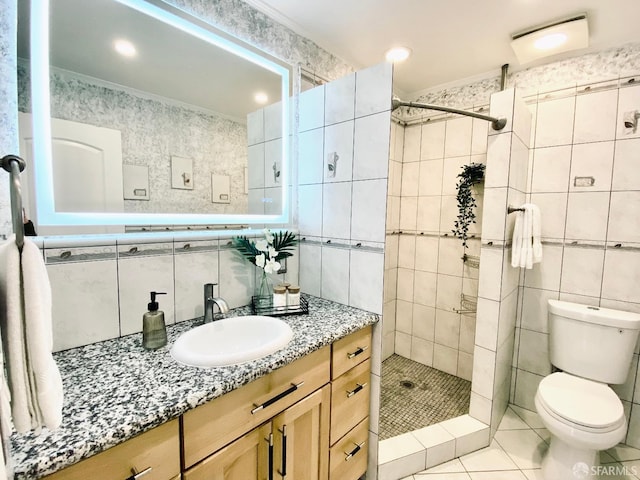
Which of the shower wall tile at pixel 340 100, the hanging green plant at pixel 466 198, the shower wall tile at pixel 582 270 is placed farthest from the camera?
the hanging green plant at pixel 466 198

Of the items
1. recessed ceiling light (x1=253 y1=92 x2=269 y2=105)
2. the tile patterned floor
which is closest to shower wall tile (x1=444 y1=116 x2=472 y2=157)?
recessed ceiling light (x1=253 y1=92 x2=269 y2=105)

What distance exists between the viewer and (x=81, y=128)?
1015 mm

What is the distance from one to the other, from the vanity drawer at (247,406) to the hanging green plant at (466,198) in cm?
156

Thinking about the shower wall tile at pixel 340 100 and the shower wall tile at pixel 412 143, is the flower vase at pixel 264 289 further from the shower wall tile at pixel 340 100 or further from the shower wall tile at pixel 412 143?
the shower wall tile at pixel 412 143

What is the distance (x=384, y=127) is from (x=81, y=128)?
45.9 inches

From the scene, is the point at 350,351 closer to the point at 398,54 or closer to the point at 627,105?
the point at 398,54

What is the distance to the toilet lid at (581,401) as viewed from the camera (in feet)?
4.40

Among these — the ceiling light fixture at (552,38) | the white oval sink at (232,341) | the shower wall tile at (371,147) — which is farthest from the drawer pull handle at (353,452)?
the ceiling light fixture at (552,38)

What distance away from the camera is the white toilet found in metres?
1.33

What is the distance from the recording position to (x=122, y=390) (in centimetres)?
75

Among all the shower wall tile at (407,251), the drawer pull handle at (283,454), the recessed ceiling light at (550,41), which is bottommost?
the drawer pull handle at (283,454)

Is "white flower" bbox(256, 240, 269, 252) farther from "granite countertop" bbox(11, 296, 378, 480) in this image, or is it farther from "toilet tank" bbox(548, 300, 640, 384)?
"toilet tank" bbox(548, 300, 640, 384)

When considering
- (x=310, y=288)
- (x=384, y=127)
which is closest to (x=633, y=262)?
(x=384, y=127)

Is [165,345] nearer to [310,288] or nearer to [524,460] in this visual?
[310,288]
